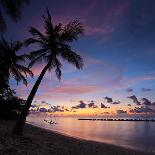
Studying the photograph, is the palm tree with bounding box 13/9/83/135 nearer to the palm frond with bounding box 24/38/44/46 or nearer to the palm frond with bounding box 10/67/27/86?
the palm frond with bounding box 24/38/44/46

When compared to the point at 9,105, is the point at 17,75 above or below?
above

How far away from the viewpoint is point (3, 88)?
3584 cm

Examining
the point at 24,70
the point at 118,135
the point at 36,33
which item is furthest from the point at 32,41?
the point at 118,135

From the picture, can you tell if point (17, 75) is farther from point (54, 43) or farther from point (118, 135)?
point (118, 135)

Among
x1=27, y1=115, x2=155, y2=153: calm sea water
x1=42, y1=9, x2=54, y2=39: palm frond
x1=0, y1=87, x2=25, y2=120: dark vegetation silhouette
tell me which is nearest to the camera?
x1=42, y1=9, x2=54, y2=39: palm frond

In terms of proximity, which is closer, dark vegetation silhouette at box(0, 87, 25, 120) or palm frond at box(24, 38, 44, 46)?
palm frond at box(24, 38, 44, 46)

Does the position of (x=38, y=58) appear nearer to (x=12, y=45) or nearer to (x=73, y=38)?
(x=73, y=38)

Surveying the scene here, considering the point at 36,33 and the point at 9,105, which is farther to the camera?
the point at 9,105

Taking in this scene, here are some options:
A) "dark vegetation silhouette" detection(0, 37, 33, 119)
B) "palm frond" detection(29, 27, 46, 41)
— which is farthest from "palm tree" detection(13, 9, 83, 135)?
"dark vegetation silhouette" detection(0, 37, 33, 119)

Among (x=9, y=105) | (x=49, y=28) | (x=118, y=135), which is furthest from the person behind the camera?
(x=118, y=135)

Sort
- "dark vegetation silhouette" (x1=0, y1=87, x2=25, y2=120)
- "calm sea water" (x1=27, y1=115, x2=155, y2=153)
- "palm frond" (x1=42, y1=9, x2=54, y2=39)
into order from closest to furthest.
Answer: "palm frond" (x1=42, y1=9, x2=54, y2=39) < "dark vegetation silhouette" (x1=0, y1=87, x2=25, y2=120) < "calm sea water" (x1=27, y1=115, x2=155, y2=153)

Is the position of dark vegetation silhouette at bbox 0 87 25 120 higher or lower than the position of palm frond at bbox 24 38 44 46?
lower

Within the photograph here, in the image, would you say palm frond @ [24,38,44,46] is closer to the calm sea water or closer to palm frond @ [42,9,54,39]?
palm frond @ [42,9,54,39]

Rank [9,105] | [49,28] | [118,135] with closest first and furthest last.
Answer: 1. [49,28]
2. [9,105]
3. [118,135]
